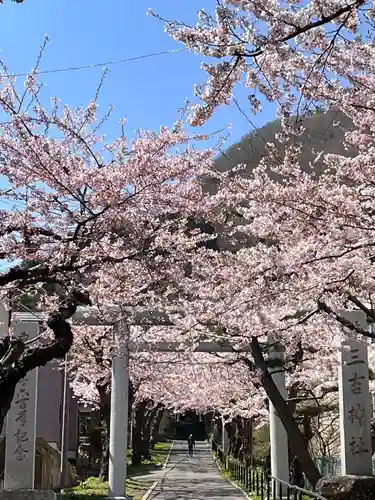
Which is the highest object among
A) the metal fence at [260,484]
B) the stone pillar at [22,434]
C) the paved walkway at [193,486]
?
the stone pillar at [22,434]

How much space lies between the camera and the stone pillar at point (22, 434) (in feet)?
42.5

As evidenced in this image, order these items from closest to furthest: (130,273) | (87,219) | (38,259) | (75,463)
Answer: (87,219), (38,259), (130,273), (75,463)

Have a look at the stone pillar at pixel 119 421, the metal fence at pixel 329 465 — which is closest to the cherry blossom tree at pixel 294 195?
the stone pillar at pixel 119 421

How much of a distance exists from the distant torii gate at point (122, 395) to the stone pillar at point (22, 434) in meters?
1.26

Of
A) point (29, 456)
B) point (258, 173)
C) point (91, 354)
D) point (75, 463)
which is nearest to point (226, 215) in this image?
point (258, 173)

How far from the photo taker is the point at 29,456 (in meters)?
13.1

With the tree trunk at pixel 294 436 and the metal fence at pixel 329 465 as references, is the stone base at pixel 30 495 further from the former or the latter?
the metal fence at pixel 329 465

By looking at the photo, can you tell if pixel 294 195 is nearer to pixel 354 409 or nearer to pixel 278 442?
pixel 354 409

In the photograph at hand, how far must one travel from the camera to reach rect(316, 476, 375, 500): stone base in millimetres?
10445

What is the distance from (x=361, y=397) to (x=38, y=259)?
796 centimetres

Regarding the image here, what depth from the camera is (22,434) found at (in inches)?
517

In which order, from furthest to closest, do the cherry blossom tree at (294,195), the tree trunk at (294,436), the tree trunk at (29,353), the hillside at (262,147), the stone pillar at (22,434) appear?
the stone pillar at (22,434) → the tree trunk at (294,436) → the hillside at (262,147) → the tree trunk at (29,353) → the cherry blossom tree at (294,195)

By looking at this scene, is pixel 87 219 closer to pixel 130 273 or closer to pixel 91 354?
pixel 130 273

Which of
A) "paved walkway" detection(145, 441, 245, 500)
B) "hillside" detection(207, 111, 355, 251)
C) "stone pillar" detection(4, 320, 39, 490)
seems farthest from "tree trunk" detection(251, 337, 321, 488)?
"paved walkway" detection(145, 441, 245, 500)
